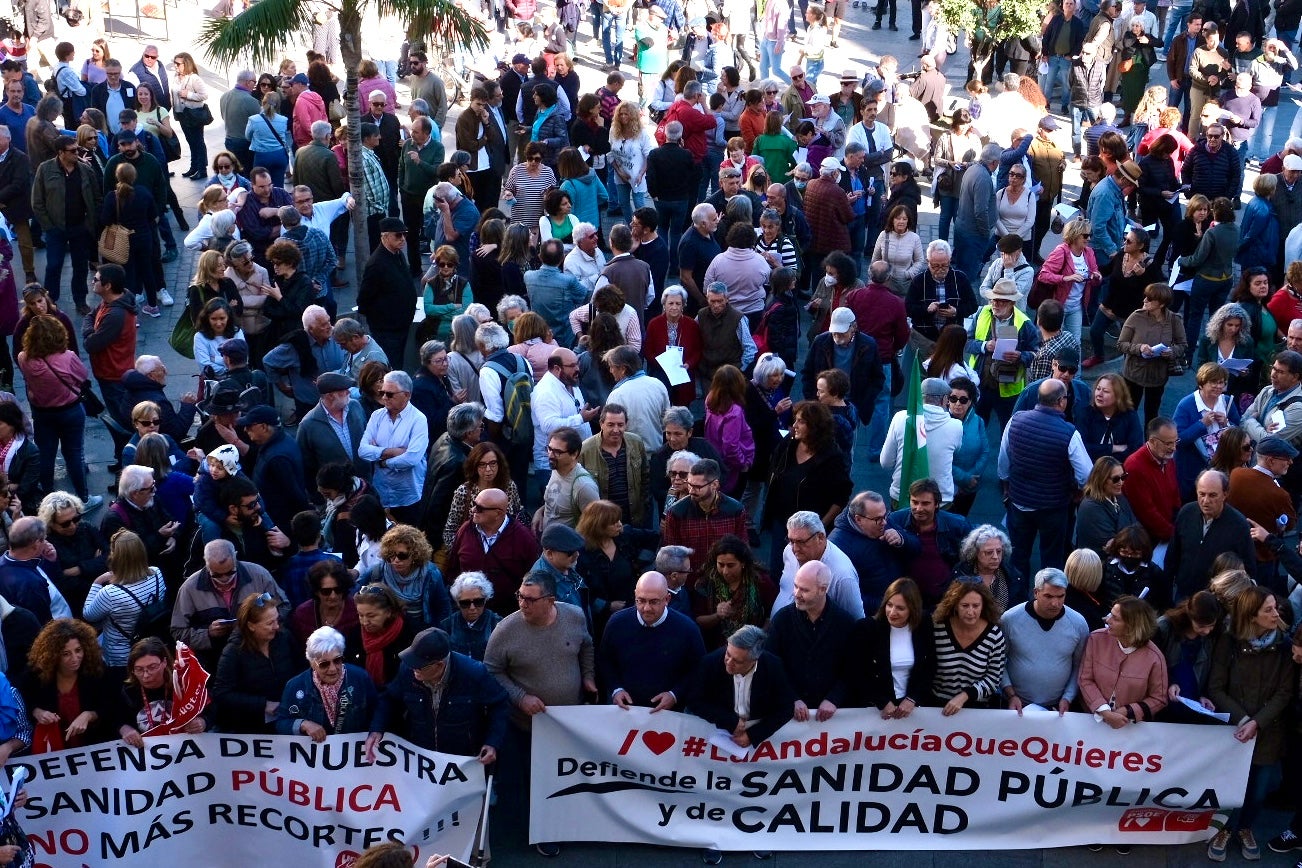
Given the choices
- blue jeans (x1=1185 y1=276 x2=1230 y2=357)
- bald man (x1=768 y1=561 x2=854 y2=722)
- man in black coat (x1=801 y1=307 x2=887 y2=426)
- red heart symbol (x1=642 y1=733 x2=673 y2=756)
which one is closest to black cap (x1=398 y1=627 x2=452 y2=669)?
red heart symbol (x1=642 y1=733 x2=673 y2=756)

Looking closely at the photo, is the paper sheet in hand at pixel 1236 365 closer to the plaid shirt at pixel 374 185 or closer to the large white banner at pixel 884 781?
the large white banner at pixel 884 781

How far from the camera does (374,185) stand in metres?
15.2

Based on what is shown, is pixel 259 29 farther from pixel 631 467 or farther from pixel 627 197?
pixel 631 467

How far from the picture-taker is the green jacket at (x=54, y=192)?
14.2 m

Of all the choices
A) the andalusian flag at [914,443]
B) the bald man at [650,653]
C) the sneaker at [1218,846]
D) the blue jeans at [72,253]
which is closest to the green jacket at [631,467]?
the andalusian flag at [914,443]

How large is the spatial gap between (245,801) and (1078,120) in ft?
49.2

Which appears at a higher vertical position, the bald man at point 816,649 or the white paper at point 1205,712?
the bald man at point 816,649

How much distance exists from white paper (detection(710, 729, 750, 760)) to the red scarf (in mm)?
1633

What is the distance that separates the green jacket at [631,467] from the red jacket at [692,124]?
674 centimetres

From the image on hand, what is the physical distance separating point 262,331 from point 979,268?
256 inches

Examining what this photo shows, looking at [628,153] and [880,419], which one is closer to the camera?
[880,419]

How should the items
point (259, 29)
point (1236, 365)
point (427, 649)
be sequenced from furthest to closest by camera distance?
point (259, 29) → point (1236, 365) → point (427, 649)

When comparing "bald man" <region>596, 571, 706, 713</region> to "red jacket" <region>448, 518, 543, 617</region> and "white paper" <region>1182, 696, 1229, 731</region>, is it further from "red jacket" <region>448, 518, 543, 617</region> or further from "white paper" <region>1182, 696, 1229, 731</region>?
"white paper" <region>1182, 696, 1229, 731</region>

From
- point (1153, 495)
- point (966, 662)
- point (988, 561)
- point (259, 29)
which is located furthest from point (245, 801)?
point (259, 29)
